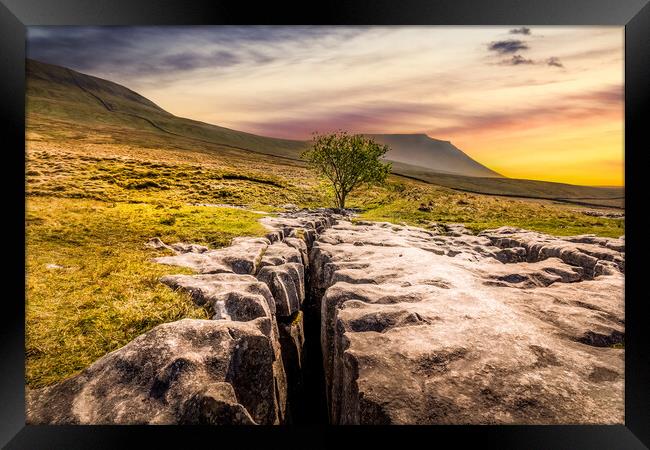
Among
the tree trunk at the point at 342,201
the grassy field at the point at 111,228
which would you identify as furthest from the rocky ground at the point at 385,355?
the tree trunk at the point at 342,201

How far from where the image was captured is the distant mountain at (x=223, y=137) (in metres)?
15.5

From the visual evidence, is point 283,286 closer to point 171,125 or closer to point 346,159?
point 346,159

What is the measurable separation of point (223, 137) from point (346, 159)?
330ft

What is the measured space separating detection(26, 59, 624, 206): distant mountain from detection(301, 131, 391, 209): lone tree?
8.24 feet

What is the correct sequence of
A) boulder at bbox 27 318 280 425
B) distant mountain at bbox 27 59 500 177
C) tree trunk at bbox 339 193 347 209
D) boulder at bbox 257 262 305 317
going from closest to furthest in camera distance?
boulder at bbox 27 318 280 425, boulder at bbox 257 262 305 317, tree trunk at bbox 339 193 347 209, distant mountain at bbox 27 59 500 177

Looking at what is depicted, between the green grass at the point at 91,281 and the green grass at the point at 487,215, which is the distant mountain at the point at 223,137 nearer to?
the green grass at the point at 487,215

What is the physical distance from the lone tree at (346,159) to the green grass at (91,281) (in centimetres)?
2121

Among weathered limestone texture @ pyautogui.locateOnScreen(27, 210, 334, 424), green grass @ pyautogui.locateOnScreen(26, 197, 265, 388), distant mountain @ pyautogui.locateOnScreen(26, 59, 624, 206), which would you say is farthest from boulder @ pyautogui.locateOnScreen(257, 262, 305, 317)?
distant mountain @ pyautogui.locateOnScreen(26, 59, 624, 206)

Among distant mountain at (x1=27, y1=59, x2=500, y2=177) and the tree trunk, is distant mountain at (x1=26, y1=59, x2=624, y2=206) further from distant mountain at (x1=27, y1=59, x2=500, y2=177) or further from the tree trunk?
the tree trunk

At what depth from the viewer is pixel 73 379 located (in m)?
5.70

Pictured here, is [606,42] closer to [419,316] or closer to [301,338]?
[419,316]

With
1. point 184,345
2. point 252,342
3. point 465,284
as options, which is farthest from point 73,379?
point 465,284

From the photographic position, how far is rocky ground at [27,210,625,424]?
17.2 ft

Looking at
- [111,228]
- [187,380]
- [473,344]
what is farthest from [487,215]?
[187,380]
